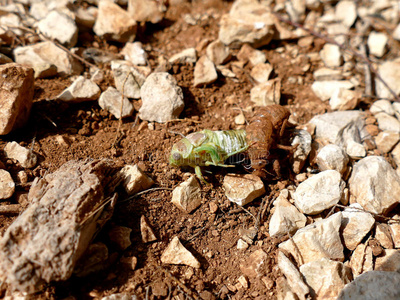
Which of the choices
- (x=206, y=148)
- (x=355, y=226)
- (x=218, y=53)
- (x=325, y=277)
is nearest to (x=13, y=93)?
(x=206, y=148)

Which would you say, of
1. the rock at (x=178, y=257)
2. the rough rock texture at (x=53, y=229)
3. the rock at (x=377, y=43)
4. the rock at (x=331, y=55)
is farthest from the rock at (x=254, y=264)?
the rock at (x=377, y=43)

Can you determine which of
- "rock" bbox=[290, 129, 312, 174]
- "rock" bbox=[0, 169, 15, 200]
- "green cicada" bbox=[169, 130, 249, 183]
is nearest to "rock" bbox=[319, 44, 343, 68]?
"rock" bbox=[290, 129, 312, 174]

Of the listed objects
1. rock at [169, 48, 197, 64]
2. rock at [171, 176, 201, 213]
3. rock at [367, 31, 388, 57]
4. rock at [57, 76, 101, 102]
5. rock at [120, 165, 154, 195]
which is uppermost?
rock at [367, 31, 388, 57]

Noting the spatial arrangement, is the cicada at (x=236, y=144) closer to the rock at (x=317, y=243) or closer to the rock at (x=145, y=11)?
the rock at (x=317, y=243)

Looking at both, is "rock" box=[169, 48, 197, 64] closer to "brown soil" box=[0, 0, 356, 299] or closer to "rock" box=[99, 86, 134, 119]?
"brown soil" box=[0, 0, 356, 299]

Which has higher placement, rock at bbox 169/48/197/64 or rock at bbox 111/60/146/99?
rock at bbox 169/48/197/64

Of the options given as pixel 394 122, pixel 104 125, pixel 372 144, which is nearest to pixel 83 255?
pixel 104 125

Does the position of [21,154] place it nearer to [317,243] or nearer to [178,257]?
[178,257]

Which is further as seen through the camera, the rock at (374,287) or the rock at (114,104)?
the rock at (114,104)
